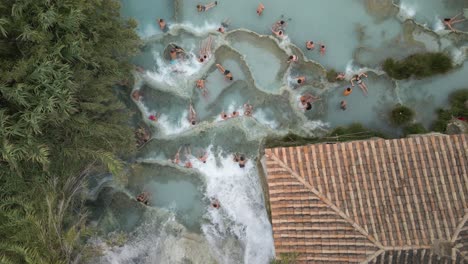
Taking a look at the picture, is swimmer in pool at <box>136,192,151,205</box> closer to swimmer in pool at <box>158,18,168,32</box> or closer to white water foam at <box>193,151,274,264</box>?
white water foam at <box>193,151,274,264</box>

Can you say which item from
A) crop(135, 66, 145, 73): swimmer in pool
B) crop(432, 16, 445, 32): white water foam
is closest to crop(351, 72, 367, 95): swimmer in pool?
crop(432, 16, 445, 32): white water foam

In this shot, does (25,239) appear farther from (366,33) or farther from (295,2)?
(366,33)

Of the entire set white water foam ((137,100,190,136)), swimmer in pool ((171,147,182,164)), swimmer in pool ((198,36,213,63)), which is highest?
swimmer in pool ((198,36,213,63))

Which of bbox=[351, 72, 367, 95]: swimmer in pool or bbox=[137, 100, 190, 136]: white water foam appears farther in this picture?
bbox=[137, 100, 190, 136]: white water foam

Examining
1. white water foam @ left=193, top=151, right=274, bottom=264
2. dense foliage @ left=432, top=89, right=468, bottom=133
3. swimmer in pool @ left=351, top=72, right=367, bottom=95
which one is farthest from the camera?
swimmer in pool @ left=351, top=72, right=367, bottom=95

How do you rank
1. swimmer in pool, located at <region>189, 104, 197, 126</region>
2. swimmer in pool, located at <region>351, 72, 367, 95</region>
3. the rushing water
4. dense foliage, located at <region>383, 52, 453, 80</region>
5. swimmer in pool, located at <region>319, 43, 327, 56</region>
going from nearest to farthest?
1. dense foliage, located at <region>383, 52, 453, 80</region>
2. the rushing water
3. swimmer in pool, located at <region>351, 72, 367, 95</region>
4. swimmer in pool, located at <region>319, 43, 327, 56</region>
5. swimmer in pool, located at <region>189, 104, 197, 126</region>

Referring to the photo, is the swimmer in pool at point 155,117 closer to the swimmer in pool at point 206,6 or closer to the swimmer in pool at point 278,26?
the swimmer in pool at point 206,6

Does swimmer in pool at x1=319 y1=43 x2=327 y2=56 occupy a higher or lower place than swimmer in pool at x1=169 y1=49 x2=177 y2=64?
higher
